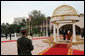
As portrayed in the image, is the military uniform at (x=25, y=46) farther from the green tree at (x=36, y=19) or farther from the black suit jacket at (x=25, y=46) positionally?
the green tree at (x=36, y=19)

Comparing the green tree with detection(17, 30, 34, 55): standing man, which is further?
the green tree

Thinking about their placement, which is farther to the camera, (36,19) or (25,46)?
(36,19)

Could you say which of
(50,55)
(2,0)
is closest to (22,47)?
(50,55)

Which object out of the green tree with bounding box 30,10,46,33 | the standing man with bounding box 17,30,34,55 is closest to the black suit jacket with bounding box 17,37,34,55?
the standing man with bounding box 17,30,34,55

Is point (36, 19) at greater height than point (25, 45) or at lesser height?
greater

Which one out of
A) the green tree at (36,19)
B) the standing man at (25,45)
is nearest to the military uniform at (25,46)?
the standing man at (25,45)

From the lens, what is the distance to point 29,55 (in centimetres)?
478

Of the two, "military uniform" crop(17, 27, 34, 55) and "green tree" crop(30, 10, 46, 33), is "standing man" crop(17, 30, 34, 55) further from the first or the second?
"green tree" crop(30, 10, 46, 33)

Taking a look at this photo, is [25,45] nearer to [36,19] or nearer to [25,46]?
[25,46]

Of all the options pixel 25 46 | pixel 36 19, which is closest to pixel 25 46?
pixel 25 46

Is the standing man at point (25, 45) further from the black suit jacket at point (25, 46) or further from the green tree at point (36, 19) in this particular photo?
the green tree at point (36, 19)

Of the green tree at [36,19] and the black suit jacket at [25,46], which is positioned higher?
the green tree at [36,19]

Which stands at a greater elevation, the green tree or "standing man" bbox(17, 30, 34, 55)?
the green tree

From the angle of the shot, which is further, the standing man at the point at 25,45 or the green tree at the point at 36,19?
the green tree at the point at 36,19
